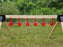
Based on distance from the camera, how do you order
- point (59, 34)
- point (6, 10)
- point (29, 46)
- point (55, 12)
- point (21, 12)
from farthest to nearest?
1. point (21, 12)
2. point (55, 12)
3. point (6, 10)
4. point (59, 34)
5. point (29, 46)

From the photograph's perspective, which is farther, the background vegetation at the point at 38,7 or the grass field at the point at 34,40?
the background vegetation at the point at 38,7

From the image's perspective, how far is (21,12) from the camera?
725 cm

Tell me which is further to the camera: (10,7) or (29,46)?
(10,7)

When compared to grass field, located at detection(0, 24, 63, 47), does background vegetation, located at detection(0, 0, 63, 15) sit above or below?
above

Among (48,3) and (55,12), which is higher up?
(48,3)

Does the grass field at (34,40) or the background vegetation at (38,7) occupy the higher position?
the background vegetation at (38,7)

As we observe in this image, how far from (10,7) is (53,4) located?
11.4ft

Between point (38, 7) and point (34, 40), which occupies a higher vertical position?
point (38, 7)

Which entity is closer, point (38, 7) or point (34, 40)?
point (34, 40)

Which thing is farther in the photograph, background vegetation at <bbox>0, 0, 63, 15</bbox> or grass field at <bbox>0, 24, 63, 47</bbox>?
background vegetation at <bbox>0, 0, 63, 15</bbox>

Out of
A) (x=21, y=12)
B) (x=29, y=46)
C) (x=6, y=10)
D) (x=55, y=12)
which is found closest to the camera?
(x=29, y=46)

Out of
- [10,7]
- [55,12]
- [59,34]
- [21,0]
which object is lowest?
[59,34]

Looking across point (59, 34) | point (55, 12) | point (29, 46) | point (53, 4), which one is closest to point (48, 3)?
point (53, 4)

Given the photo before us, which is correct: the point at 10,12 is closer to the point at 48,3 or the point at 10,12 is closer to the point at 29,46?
the point at 48,3
